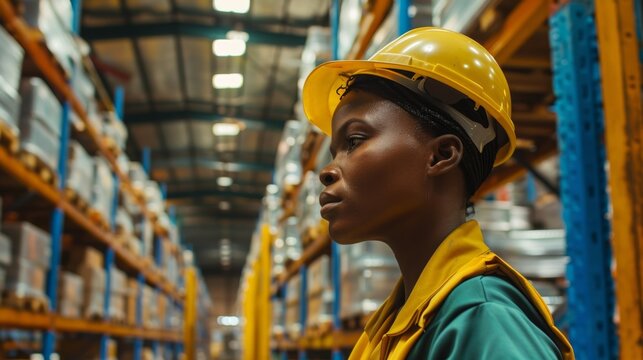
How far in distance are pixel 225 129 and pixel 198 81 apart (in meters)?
2.39

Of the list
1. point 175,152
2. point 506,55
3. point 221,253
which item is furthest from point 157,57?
point 221,253

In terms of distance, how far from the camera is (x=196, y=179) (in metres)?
22.4

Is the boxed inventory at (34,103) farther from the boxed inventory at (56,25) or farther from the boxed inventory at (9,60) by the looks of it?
the boxed inventory at (9,60)

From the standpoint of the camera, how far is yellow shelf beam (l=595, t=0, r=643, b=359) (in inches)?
81.7

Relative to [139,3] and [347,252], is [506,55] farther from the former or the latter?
[139,3]

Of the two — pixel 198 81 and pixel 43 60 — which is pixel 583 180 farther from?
pixel 198 81

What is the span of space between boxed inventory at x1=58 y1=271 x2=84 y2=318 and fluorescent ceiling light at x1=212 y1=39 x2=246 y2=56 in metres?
6.51

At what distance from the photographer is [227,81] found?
46.8 feet

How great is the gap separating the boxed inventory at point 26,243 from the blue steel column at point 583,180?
3.77 meters

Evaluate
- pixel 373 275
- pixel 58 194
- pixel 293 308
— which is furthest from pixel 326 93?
pixel 293 308

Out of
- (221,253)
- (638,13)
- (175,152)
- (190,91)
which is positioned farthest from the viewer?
(221,253)

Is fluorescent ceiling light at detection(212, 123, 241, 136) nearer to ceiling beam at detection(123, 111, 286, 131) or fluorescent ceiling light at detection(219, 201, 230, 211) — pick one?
ceiling beam at detection(123, 111, 286, 131)

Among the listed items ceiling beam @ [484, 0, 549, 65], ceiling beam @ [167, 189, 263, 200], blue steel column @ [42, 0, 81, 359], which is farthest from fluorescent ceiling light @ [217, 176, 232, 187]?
ceiling beam @ [484, 0, 549, 65]

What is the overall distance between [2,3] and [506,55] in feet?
9.98
